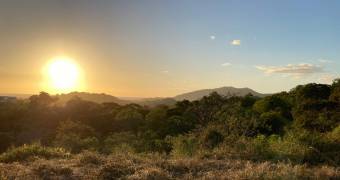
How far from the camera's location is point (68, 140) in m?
25.5

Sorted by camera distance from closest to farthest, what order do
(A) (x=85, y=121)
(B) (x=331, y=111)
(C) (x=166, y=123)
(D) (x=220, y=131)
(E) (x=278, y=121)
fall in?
(D) (x=220, y=131)
(B) (x=331, y=111)
(E) (x=278, y=121)
(C) (x=166, y=123)
(A) (x=85, y=121)

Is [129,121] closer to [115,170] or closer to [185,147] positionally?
[185,147]

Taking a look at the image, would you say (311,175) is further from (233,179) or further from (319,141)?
(319,141)

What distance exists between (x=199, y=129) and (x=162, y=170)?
8.73 metres

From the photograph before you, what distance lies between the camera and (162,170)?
8.83 metres

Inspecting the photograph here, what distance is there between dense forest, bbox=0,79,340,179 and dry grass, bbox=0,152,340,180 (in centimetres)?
170

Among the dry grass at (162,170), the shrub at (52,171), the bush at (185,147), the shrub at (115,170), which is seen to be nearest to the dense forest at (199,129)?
the bush at (185,147)

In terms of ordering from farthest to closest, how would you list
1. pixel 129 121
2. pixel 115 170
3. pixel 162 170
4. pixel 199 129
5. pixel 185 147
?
pixel 129 121, pixel 199 129, pixel 185 147, pixel 115 170, pixel 162 170

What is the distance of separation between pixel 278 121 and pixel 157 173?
32.9 metres

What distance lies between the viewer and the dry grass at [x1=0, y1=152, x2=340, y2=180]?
8.09 m

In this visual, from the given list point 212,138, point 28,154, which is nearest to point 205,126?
point 212,138

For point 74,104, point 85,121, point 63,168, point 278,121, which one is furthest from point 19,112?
point 63,168

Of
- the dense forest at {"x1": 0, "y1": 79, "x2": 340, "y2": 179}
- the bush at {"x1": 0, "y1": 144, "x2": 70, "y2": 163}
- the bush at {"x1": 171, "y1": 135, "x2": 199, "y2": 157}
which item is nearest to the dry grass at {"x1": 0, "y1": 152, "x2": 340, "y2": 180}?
the dense forest at {"x1": 0, "y1": 79, "x2": 340, "y2": 179}

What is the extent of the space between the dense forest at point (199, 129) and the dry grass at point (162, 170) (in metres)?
1.70
